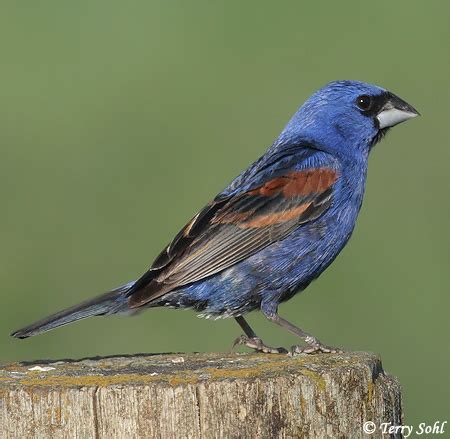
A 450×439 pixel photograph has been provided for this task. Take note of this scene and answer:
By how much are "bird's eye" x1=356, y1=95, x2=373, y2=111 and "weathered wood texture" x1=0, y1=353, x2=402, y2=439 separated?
2.80 metres

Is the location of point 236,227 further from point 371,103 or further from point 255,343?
point 371,103

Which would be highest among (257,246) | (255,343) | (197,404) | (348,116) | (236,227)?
(348,116)

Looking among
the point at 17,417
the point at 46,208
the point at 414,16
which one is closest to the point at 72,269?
the point at 46,208

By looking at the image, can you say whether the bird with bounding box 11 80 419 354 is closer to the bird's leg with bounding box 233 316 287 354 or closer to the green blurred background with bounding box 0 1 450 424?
the bird's leg with bounding box 233 316 287 354

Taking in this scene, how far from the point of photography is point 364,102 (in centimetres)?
735

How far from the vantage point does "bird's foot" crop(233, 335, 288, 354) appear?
5777 millimetres

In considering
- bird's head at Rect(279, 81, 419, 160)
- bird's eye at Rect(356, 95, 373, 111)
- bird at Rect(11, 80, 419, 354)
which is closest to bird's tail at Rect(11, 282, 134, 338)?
bird at Rect(11, 80, 419, 354)

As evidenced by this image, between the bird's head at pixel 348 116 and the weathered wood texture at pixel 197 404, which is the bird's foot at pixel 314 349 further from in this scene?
the bird's head at pixel 348 116

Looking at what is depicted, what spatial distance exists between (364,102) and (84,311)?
2.12 meters

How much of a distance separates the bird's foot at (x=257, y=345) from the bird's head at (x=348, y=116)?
1373mm

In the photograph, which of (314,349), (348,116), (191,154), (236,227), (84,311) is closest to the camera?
(314,349)

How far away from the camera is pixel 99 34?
15.3 m

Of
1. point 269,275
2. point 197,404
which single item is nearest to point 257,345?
point 269,275

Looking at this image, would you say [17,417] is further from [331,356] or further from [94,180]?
[94,180]
